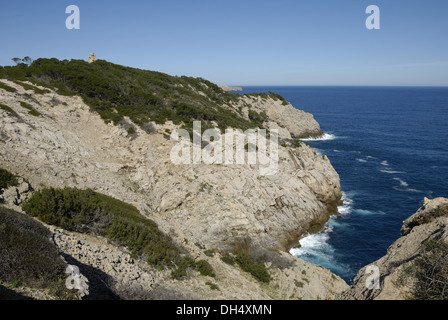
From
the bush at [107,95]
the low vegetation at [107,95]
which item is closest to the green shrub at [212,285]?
the low vegetation at [107,95]

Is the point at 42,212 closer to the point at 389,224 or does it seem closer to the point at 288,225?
the point at 288,225

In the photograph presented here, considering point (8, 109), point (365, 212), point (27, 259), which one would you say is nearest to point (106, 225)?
point (27, 259)

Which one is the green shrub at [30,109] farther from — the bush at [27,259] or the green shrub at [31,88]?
the bush at [27,259]

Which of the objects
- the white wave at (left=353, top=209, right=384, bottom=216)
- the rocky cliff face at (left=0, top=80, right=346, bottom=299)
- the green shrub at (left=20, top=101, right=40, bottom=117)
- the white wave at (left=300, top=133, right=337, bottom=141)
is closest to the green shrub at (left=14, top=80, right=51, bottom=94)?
A: the rocky cliff face at (left=0, top=80, right=346, bottom=299)

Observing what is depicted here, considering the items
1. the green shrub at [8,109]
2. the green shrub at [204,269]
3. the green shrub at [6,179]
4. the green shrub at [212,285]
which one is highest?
the green shrub at [8,109]
